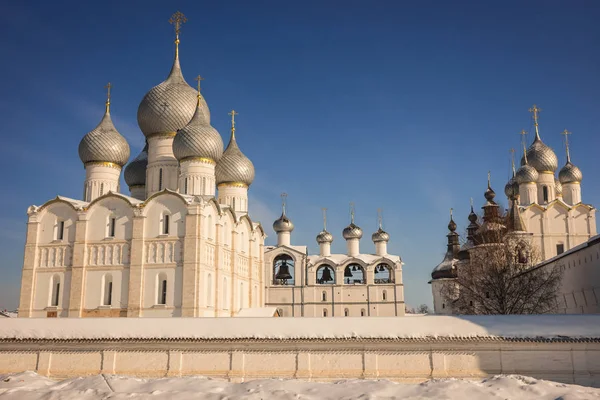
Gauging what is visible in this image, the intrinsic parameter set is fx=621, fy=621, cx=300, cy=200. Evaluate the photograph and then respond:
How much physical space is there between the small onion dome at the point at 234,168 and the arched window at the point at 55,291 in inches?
388

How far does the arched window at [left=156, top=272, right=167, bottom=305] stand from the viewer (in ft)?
80.2

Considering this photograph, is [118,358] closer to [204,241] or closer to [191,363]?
[191,363]

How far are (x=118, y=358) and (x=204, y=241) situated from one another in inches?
388

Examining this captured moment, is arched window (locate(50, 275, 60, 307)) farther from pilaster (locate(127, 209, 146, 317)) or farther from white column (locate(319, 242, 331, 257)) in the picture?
white column (locate(319, 242, 331, 257))

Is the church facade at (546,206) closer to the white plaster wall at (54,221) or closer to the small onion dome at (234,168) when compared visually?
the small onion dome at (234,168)

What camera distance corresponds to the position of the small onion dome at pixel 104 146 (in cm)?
2889

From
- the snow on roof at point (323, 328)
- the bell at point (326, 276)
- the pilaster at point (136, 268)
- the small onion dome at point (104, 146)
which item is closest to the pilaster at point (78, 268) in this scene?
the pilaster at point (136, 268)

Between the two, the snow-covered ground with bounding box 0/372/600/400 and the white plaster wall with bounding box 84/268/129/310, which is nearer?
the snow-covered ground with bounding box 0/372/600/400

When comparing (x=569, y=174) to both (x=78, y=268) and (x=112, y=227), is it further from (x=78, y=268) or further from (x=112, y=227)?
(x=78, y=268)

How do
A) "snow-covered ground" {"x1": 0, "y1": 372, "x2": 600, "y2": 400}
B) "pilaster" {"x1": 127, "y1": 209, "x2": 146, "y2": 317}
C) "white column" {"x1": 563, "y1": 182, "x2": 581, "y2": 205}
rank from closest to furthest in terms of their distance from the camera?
1. "snow-covered ground" {"x1": 0, "y1": 372, "x2": 600, "y2": 400}
2. "pilaster" {"x1": 127, "y1": 209, "x2": 146, "y2": 317}
3. "white column" {"x1": 563, "y1": 182, "x2": 581, "y2": 205}

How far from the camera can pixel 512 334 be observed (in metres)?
14.3

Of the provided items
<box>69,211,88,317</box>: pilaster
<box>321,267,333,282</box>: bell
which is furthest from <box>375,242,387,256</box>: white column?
<box>69,211,88,317</box>: pilaster

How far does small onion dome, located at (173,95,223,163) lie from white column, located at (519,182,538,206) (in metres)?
20.7

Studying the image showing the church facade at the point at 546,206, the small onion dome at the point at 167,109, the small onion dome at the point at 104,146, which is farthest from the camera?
the church facade at the point at 546,206
